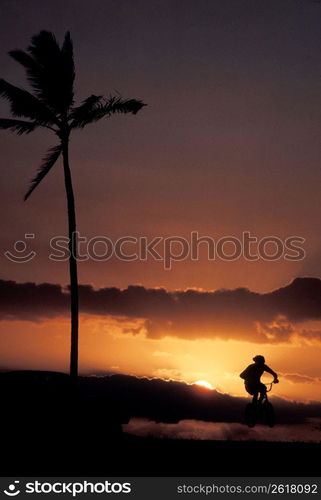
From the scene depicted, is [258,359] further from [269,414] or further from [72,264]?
[72,264]

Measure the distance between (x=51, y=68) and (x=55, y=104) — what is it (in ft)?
3.99

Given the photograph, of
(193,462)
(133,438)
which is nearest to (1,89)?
(133,438)

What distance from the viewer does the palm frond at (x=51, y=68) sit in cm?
2252

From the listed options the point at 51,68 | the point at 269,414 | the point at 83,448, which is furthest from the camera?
the point at 51,68

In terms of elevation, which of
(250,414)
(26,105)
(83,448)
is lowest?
(83,448)

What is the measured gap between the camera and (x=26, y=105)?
2280 centimetres

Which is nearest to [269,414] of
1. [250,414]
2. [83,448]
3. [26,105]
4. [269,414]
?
[269,414]

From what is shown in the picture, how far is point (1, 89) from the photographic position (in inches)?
887

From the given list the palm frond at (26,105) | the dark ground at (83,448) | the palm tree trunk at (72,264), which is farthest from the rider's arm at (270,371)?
the palm frond at (26,105)

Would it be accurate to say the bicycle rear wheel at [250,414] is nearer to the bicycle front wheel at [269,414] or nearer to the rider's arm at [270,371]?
the bicycle front wheel at [269,414]
